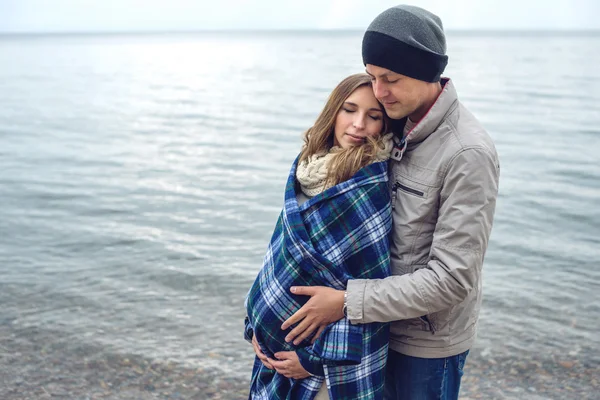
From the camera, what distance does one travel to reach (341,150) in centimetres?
277

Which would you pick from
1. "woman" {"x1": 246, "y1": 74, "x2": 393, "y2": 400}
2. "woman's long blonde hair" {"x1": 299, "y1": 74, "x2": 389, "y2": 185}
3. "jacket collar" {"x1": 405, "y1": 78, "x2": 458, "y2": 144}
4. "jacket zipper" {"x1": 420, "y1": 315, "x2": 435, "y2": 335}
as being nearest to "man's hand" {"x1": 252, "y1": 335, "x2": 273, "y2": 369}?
"woman" {"x1": 246, "y1": 74, "x2": 393, "y2": 400}

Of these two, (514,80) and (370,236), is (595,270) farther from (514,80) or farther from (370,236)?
(514,80)

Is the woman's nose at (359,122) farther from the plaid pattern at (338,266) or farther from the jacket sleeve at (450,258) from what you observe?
the jacket sleeve at (450,258)

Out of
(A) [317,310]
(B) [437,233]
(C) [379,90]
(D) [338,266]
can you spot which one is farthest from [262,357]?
(C) [379,90]

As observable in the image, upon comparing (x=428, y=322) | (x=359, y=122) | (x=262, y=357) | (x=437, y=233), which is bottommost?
(x=262, y=357)

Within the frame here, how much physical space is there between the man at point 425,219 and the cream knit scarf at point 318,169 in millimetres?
47

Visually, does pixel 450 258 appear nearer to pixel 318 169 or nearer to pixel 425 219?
pixel 425 219

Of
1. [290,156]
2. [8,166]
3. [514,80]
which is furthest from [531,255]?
[514,80]

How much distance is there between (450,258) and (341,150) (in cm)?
62

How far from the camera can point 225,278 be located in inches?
311

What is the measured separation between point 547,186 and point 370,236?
1081 centimetres

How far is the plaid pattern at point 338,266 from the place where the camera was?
2.62 metres

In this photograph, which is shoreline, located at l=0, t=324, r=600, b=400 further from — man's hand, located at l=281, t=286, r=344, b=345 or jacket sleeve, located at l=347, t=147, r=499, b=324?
jacket sleeve, located at l=347, t=147, r=499, b=324

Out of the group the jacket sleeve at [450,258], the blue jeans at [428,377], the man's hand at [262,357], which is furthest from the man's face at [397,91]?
the man's hand at [262,357]
